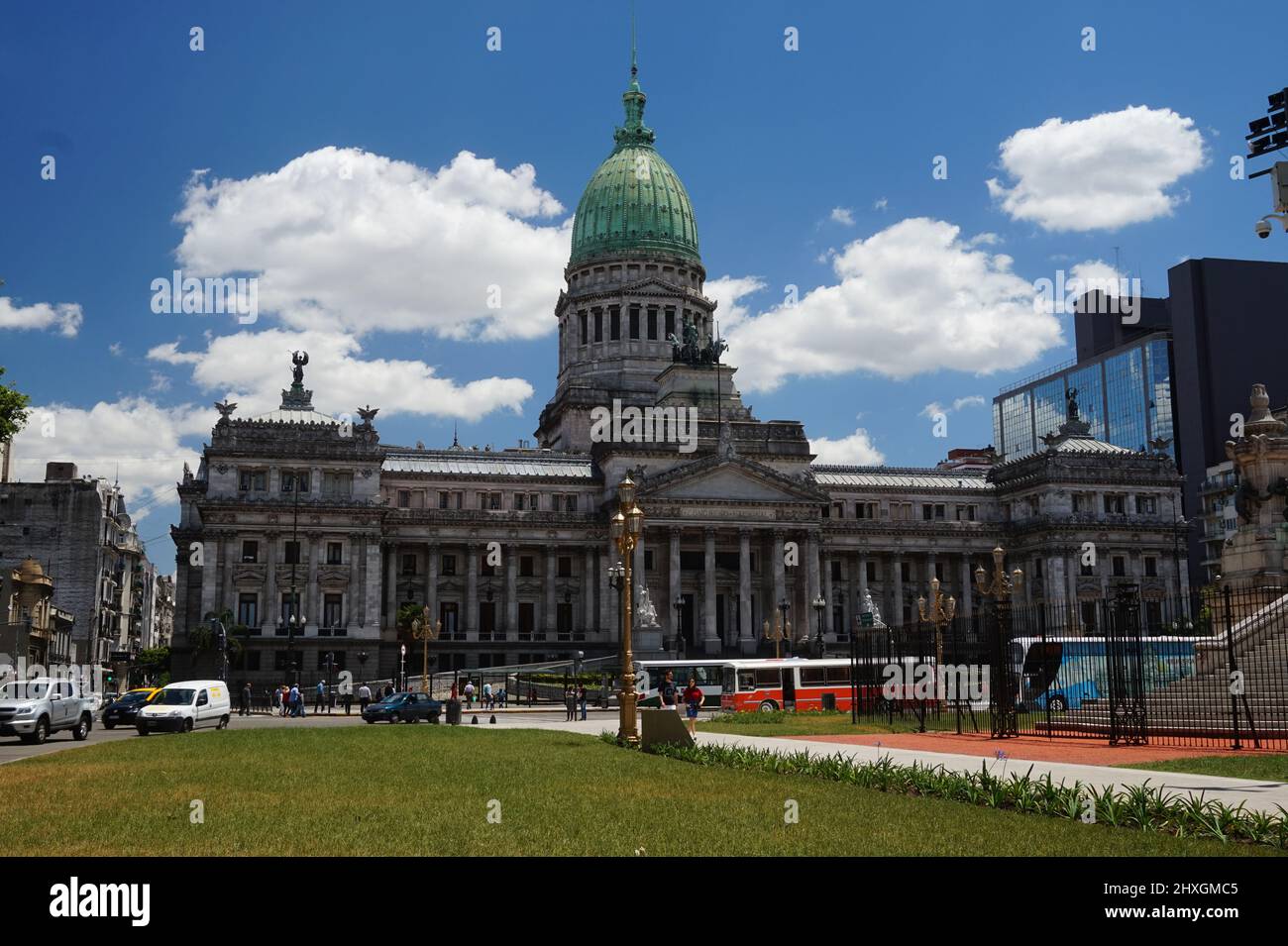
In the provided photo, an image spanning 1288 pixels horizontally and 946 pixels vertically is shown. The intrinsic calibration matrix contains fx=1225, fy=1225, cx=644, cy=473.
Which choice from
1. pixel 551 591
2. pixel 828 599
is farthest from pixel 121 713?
pixel 828 599

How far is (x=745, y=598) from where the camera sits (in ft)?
292

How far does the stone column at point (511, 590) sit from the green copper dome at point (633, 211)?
110ft

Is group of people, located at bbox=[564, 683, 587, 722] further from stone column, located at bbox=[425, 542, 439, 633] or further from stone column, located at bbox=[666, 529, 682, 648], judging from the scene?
stone column, located at bbox=[425, 542, 439, 633]

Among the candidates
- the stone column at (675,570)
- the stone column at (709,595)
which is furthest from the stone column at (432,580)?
the stone column at (709,595)

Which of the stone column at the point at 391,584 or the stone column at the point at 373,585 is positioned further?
the stone column at the point at 391,584

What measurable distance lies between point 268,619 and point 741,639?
108 feet

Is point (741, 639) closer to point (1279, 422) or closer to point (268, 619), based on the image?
point (268, 619)

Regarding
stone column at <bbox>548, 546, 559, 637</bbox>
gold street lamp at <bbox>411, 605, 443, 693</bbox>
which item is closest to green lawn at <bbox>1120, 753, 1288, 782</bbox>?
gold street lamp at <bbox>411, 605, 443, 693</bbox>

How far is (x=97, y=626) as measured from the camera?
340 feet

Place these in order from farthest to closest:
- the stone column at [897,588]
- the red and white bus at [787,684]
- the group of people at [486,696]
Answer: the stone column at [897,588] → the group of people at [486,696] → the red and white bus at [787,684]

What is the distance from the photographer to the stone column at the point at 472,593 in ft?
295

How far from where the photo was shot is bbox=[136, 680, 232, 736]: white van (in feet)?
137

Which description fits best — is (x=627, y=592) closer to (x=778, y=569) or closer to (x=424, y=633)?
(x=424, y=633)

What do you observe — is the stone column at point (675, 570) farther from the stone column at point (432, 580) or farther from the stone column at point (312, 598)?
the stone column at point (312, 598)
